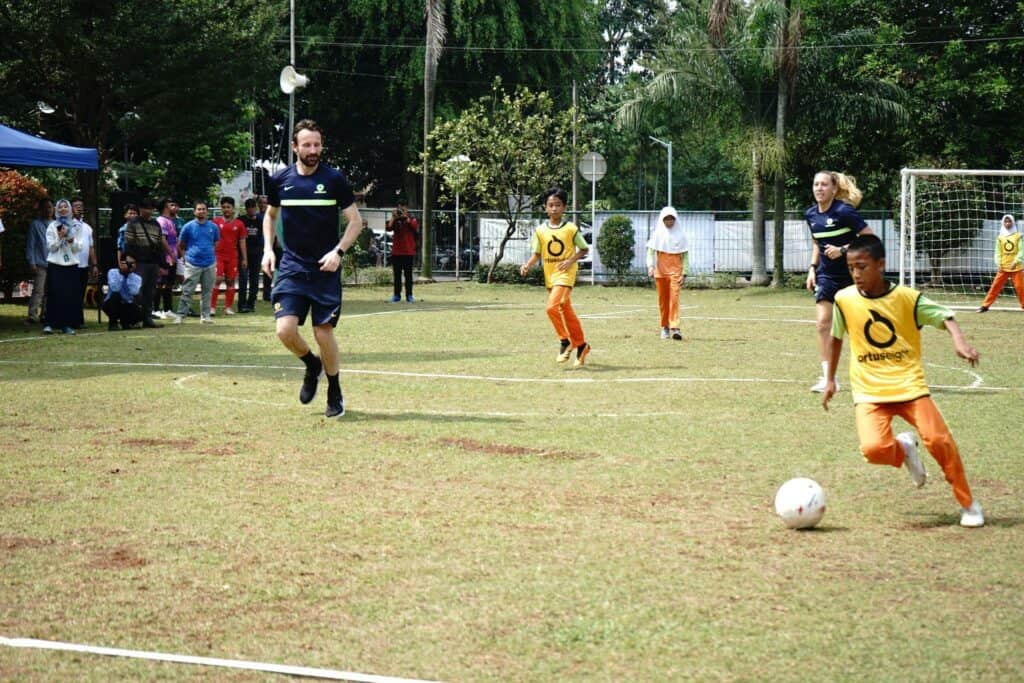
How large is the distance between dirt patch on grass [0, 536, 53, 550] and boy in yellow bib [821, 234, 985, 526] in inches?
170

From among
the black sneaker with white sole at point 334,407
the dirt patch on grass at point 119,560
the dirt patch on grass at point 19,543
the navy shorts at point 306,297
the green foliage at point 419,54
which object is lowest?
the dirt patch on grass at point 119,560

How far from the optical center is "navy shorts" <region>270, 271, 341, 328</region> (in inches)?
428

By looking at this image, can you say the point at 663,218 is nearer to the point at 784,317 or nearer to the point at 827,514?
the point at 784,317

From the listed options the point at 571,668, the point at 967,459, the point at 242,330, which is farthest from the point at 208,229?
the point at 571,668

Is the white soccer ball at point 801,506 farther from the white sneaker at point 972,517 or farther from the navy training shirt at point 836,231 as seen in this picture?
the navy training shirt at point 836,231

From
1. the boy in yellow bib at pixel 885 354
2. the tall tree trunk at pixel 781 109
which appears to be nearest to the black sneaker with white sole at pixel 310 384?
the boy in yellow bib at pixel 885 354

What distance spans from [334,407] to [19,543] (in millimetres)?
4611

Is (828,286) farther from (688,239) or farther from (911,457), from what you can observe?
(688,239)

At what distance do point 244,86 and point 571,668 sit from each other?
29630mm

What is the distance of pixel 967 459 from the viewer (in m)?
9.16

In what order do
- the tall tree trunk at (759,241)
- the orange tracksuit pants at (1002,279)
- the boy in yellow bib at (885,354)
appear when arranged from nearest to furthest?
the boy in yellow bib at (885,354) → the orange tracksuit pants at (1002,279) → the tall tree trunk at (759,241)

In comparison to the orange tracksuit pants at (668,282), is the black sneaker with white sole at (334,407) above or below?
below

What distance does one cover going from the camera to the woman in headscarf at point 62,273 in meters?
20.5

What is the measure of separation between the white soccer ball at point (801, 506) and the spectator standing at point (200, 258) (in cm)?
1659
